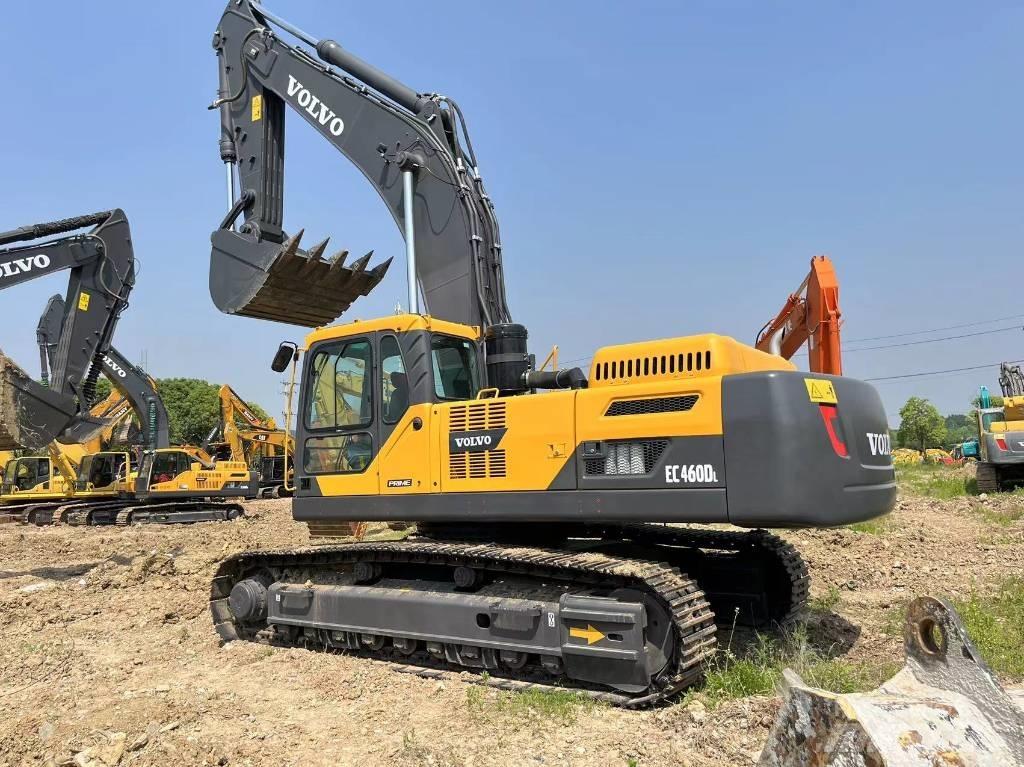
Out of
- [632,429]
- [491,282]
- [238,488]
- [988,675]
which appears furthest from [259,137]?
[238,488]

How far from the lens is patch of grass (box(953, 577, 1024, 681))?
16.6 feet

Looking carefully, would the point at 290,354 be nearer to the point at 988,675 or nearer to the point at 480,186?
the point at 480,186

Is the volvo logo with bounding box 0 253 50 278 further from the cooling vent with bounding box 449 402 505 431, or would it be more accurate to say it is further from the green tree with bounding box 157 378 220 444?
the green tree with bounding box 157 378 220 444

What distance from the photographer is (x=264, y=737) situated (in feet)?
15.3

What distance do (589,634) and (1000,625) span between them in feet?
→ 10.7

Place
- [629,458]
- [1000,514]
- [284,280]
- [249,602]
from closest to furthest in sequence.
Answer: [629,458] < [249,602] < [284,280] < [1000,514]

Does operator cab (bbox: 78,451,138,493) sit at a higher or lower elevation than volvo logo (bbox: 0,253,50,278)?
lower

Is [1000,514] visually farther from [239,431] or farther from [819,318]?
[239,431]

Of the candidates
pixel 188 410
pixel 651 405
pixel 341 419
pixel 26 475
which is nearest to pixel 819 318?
pixel 651 405

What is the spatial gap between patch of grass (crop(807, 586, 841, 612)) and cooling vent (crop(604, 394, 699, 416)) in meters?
3.15

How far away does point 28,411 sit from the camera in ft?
32.9

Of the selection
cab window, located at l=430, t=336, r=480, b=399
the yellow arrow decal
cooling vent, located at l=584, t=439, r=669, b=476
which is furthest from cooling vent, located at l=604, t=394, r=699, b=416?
cab window, located at l=430, t=336, r=480, b=399

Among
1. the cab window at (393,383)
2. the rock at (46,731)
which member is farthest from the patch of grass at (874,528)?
the rock at (46,731)

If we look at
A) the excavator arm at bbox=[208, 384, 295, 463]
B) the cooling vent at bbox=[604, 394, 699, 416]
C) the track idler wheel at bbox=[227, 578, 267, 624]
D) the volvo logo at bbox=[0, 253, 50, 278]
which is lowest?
the track idler wheel at bbox=[227, 578, 267, 624]
